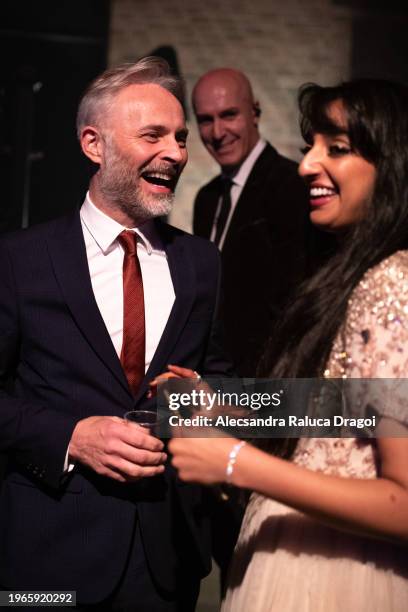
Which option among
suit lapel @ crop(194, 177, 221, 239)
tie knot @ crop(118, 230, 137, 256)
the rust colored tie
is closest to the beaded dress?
the rust colored tie

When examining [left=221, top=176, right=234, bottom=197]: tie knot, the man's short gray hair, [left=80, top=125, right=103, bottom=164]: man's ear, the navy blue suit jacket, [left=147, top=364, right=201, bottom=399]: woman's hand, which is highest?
the man's short gray hair

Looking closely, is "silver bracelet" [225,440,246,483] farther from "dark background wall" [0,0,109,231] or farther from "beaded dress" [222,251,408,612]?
"dark background wall" [0,0,109,231]

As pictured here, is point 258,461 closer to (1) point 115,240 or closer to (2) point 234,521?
(1) point 115,240

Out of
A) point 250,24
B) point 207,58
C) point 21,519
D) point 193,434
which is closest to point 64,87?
point 207,58

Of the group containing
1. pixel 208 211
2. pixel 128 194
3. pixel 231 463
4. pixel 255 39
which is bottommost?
pixel 208 211

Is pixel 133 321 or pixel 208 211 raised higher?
pixel 133 321

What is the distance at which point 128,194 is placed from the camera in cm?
198

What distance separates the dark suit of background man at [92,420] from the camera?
173cm

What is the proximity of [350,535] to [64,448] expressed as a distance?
0.66 metres

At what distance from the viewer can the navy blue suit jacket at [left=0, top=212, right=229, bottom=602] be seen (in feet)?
5.71

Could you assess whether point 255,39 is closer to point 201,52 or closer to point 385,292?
point 201,52

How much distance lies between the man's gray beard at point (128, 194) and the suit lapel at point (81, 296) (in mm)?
181

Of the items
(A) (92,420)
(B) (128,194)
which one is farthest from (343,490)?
(B) (128,194)

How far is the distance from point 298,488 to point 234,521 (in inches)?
66.5
